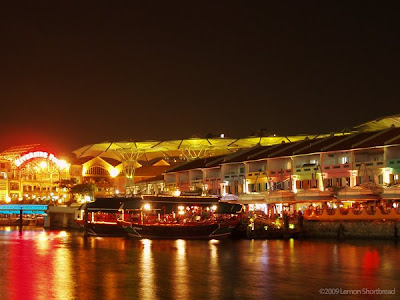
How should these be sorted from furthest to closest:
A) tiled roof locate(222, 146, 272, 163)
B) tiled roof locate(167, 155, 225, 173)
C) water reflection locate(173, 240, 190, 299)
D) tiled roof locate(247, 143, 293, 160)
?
tiled roof locate(167, 155, 225, 173)
tiled roof locate(222, 146, 272, 163)
tiled roof locate(247, 143, 293, 160)
water reflection locate(173, 240, 190, 299)

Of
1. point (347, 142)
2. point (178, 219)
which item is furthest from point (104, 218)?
point (347, 142)

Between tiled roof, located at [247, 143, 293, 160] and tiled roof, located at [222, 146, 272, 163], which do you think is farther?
tiled roof, located at [222, 146, 272, 163]

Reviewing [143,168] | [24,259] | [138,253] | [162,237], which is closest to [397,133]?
[162,237]

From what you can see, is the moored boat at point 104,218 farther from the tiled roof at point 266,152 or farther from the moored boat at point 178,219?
the tiled roof at point 266,152

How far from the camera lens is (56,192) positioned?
381ft

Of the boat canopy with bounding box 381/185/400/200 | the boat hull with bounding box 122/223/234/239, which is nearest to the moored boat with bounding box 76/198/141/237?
the boat hull with bounding box 122/223/234/239

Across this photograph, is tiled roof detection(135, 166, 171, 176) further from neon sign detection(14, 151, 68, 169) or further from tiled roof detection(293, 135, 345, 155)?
tiled roof detection(293, 135, 345, 155)

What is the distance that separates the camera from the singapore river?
27.7m

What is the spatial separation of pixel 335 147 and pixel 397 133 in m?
5.41

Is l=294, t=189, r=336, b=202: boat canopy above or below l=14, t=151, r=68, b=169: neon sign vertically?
below

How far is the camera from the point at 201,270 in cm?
3422

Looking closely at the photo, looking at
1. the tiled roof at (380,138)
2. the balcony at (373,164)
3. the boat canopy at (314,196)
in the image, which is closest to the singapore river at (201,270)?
the boat canopy at (314,196)

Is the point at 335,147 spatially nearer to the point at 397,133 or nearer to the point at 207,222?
the point at 397,133

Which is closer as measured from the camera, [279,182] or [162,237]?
[162,237]
